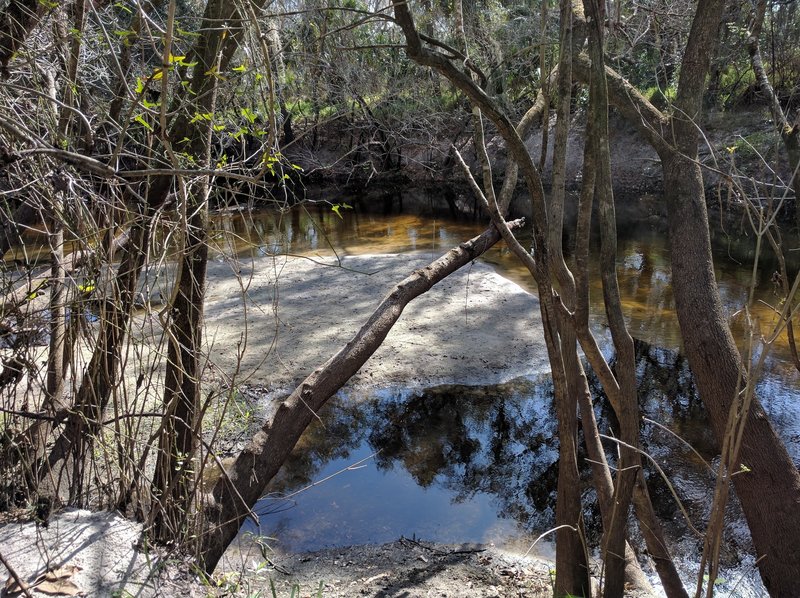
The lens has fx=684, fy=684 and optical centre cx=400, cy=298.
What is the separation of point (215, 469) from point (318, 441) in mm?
1055

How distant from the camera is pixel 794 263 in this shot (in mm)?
11586

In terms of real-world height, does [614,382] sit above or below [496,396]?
above

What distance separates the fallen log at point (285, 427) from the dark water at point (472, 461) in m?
0.50

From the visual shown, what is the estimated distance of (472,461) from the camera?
5.76 metres

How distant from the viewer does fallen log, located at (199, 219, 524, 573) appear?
10.3ft

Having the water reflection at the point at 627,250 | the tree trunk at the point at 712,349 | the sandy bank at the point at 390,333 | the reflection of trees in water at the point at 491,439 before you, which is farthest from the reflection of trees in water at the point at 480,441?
the water reflection at the point at 627,250

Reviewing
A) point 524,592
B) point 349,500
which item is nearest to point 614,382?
point 524,592

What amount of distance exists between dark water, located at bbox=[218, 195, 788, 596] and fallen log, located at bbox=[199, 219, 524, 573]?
0.50 meters

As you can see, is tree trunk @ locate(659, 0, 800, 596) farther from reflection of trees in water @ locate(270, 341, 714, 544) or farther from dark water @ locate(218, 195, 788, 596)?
reflection of trees in water @ locate(270, 341, 714, 544)

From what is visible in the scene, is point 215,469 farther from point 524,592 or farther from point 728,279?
point 728,279

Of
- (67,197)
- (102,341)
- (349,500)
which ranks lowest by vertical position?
(349,500)

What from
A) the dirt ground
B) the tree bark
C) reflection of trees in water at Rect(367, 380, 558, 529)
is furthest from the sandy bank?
the tree bark

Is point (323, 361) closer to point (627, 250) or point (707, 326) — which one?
point (707, 326)

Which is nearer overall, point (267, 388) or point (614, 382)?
point (614, 382)
